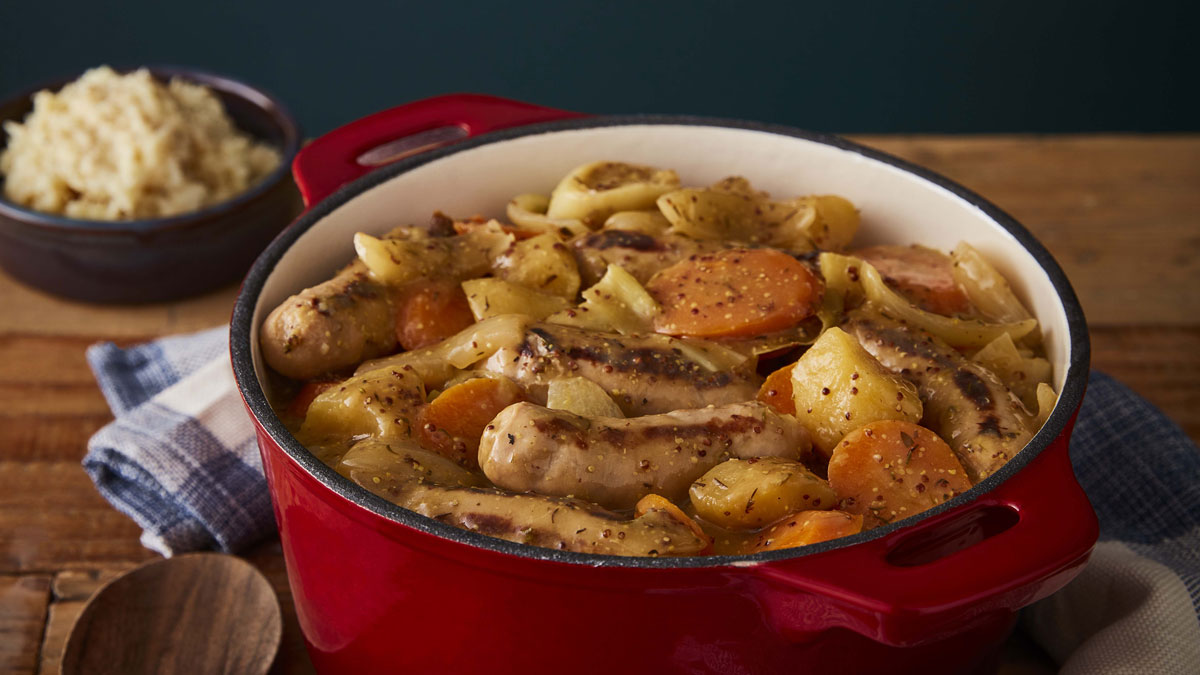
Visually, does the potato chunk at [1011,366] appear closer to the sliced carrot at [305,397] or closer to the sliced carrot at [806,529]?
the sliced carrot at [806,529]

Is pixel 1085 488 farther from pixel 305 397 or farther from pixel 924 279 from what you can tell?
pixel 305 397

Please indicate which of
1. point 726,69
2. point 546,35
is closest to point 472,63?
point 546,35

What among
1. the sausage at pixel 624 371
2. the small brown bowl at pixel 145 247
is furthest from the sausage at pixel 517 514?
the small brown bowl at pixel 145 247

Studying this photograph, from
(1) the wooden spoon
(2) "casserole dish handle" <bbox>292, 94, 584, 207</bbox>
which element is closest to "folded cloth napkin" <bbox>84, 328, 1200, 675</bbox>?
(1) the wooden spoon

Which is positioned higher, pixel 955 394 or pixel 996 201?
pixel 955 394

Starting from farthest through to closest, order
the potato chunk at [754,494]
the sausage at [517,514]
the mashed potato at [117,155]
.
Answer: the mashed potato at [117,155] < the potato chunk at [754,494] < the sausage at [517,514]

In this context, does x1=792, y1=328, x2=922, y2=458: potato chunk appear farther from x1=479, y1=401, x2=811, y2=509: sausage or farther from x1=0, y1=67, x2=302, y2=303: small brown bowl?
x1=0, y1=67, x2=302, y2=303: small brown bowl

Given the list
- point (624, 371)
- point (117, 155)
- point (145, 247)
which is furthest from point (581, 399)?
point (117, 155)

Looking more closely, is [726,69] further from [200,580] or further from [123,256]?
[200,580]
